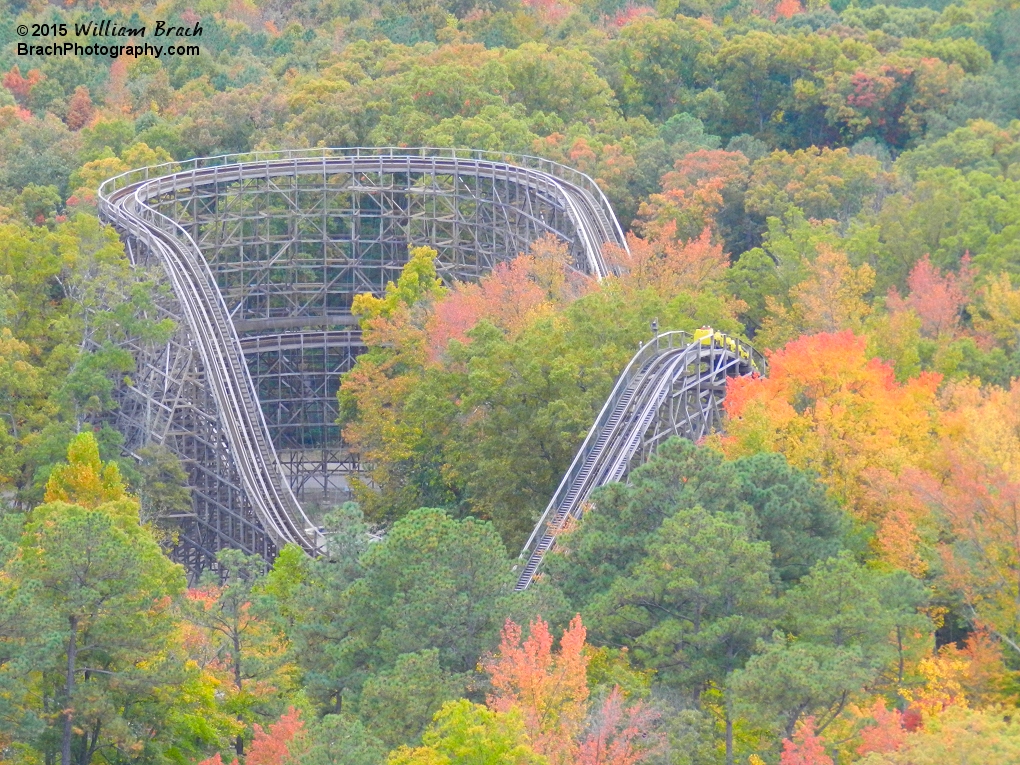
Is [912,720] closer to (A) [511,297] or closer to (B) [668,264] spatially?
(A) [511,297]

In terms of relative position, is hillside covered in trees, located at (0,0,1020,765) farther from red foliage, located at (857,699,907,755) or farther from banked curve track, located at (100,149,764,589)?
banked curve track, located at (100,149,764,589)

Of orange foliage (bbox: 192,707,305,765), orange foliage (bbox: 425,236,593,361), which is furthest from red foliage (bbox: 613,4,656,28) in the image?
orange foliage (bbox: 192,707,305,765)

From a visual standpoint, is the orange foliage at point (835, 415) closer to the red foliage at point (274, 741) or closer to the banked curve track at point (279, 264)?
the banked curve track at point (279, 264)

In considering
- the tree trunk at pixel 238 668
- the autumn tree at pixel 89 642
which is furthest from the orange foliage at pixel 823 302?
the autumn tree at pixel 89 642

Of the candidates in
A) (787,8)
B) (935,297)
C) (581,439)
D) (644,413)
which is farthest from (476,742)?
(787,8)

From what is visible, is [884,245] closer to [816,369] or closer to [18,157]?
[816,369]

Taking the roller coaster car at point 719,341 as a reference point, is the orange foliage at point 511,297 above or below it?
above
